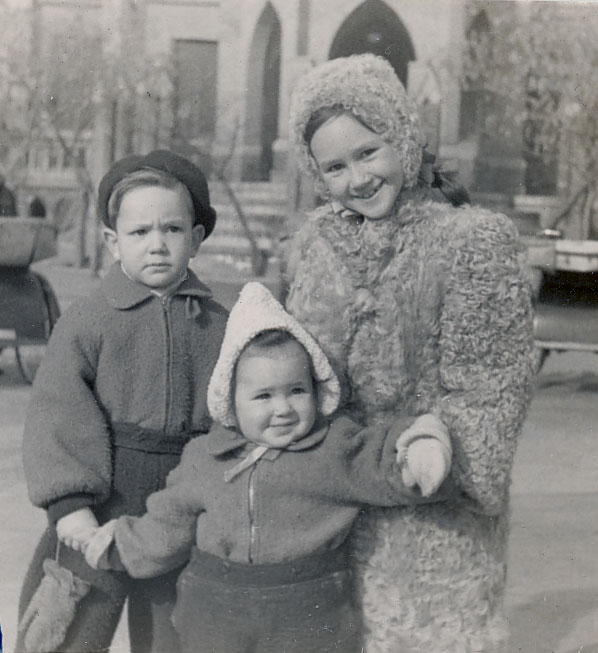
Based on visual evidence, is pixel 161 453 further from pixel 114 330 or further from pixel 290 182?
pixel 290 182

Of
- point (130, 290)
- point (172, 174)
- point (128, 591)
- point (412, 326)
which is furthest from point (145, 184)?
point (128, 591)

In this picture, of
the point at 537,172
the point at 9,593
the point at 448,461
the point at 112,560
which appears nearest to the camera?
the point at 448,461

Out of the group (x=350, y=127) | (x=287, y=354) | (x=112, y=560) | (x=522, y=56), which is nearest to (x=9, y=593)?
(x=112, y=560)

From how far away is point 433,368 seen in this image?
1.48 meters

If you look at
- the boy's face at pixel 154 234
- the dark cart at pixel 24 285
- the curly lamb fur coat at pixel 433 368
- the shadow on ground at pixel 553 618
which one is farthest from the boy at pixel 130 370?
the shadow on ground at pixel 553 618

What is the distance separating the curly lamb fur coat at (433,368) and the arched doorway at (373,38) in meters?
0.39

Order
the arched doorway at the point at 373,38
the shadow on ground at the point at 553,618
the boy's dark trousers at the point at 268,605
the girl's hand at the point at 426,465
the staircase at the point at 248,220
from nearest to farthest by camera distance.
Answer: the girl's hand at the point at 426,465 < the boy's dark trousers at the point at 268,605 < the arched doorway at the point at 373,38 < the staircase at the point at 248,220 < the shadow on ground at the point at 553,618

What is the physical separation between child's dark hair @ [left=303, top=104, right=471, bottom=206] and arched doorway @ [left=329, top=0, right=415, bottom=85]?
1.04 feet

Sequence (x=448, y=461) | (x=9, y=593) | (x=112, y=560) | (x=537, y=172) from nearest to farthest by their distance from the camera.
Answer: (x=448, y=461), (x=112, y=560), (x=9, y=593), (x=537, y=172)

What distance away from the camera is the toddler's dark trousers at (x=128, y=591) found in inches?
60.2

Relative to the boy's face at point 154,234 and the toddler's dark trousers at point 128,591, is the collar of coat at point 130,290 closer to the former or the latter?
the boy's face at point 154,234

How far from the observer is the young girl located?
1428 mm

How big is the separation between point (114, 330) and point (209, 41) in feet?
2.16

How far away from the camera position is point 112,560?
1.49 m
